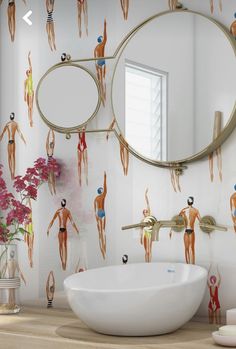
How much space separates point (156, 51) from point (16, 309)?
3.79ft

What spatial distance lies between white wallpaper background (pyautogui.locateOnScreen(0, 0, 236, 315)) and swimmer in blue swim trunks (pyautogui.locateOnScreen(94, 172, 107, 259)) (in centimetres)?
2

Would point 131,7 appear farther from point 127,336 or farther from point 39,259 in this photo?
point 127,336

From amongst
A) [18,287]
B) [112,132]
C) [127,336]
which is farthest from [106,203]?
[127,336]

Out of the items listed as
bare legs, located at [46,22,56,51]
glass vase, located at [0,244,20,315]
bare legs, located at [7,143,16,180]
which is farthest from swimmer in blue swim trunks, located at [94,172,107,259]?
bare legs, located at [46,22,56,51]

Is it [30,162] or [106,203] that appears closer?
[106,203]

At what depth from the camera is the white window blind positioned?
2.47m

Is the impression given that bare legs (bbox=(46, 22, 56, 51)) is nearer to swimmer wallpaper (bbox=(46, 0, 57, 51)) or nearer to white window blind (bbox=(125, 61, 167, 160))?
swimmer wallpaper (bbox=(46, 0, 57, 51))

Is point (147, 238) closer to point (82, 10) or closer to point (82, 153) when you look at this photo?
point (82, 153)

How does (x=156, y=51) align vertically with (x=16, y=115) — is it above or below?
above

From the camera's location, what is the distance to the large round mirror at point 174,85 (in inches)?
93.0

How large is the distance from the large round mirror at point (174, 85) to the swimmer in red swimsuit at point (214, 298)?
0.45 m

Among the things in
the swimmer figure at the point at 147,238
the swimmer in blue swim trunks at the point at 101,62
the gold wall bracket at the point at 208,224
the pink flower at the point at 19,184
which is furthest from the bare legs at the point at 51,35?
the gold wall bracket at the point at 208,224

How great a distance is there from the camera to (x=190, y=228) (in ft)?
7.99

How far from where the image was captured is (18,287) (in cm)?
260
